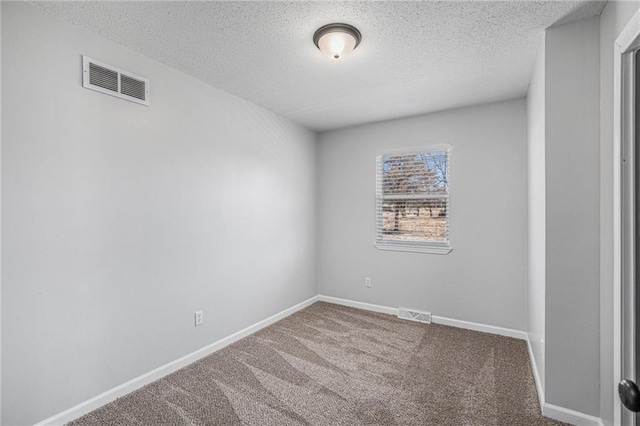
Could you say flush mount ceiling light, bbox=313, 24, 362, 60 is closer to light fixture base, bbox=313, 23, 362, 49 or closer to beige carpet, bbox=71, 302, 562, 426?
light fixture base, bbox=313, 23, 362, 49

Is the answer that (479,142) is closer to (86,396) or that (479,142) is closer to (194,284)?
(194,284)

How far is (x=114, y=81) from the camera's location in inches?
85.4

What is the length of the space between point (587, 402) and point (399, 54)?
8.27 ft

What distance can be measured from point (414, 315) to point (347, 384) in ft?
5.33

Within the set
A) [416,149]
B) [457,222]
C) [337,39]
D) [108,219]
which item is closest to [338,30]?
[337,39]

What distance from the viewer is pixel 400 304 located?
387cm

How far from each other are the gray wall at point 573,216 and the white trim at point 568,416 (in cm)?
3

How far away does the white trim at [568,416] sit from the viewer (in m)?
1.85

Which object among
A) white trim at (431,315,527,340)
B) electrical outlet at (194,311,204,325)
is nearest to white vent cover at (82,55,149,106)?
electrical outlet at (194,311,204,325)

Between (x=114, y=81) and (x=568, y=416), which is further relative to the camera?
(x=114, y=81)

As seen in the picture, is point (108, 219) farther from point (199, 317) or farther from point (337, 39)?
point (337, 39)

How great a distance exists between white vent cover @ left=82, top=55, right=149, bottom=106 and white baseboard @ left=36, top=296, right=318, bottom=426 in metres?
2.02

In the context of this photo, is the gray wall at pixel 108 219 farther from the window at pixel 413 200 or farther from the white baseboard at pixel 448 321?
the window at pixel 413 200

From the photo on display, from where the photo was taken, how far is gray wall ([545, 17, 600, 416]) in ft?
6.10
